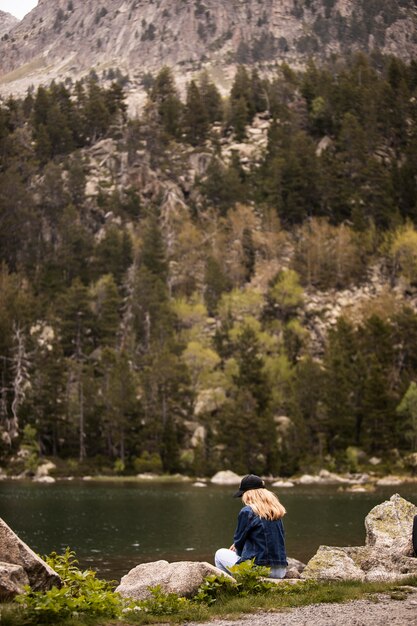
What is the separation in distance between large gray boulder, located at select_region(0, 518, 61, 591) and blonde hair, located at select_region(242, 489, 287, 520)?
13.0 ft

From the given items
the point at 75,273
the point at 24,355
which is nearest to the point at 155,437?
the point at 24,355

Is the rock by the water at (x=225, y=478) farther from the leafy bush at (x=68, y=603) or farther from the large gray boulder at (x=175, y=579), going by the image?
the leafy bush at (x=68, y=603)

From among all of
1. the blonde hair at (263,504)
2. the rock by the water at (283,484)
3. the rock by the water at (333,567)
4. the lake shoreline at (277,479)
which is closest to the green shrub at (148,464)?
the lake shoreline at (277,479)

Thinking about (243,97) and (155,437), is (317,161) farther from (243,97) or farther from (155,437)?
(155,437)

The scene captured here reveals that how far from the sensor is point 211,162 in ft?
496

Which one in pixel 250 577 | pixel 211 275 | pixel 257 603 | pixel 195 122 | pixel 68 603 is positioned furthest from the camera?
pixel 195 122

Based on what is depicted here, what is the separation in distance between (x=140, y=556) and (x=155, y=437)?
69.1m

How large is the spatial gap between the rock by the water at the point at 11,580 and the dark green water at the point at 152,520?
1392 cm

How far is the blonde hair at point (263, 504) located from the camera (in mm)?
12759

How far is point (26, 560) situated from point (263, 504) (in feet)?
14.7

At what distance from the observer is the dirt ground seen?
10.9 meters

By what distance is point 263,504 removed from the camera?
12.8 m

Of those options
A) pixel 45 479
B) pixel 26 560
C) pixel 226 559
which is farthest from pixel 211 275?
pixel 26 560

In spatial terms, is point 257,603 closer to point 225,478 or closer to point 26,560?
point 26,560
